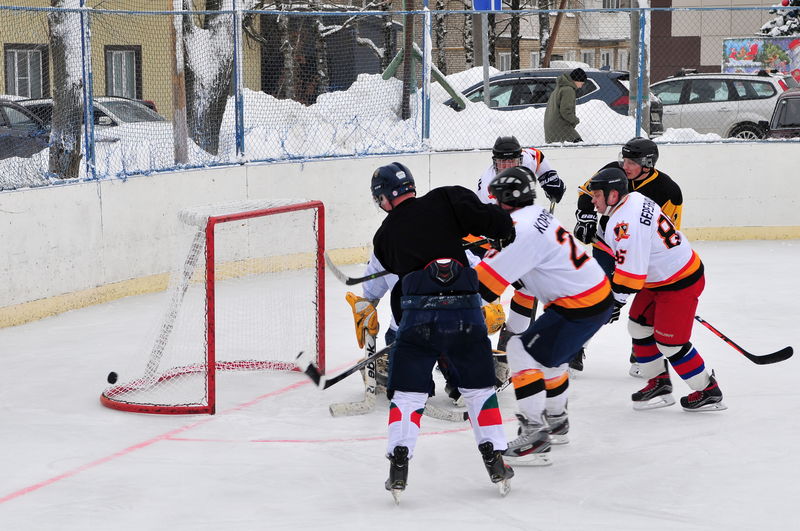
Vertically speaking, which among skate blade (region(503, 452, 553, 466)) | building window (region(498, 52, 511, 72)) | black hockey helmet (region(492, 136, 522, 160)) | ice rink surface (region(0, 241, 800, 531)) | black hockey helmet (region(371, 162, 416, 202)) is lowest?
ice rink surface (region(0, 241, 800, 531))

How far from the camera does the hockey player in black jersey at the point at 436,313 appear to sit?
14.4 feet

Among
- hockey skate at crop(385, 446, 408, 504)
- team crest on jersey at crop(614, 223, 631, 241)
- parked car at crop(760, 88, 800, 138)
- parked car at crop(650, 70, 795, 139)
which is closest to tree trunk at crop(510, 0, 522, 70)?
parked car at crop(650, 70, 795, 139)

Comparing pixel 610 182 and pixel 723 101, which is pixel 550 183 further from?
pixel 723 101

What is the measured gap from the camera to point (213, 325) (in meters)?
5.80

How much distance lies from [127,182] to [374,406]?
355 centimetres

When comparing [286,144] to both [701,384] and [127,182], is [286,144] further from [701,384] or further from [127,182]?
[701,384]

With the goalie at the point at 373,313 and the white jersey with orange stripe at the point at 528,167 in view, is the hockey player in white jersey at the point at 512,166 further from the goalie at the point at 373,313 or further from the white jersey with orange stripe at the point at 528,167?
the goalie at the point at 373,313

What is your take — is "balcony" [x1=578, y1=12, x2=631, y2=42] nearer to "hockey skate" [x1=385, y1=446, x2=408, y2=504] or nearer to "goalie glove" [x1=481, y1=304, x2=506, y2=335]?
"goalie glove" [x1=481, y1=304, x2=506, y2=335]

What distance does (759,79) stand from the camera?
53.4ft

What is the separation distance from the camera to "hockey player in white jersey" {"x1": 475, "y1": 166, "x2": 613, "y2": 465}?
182 inches

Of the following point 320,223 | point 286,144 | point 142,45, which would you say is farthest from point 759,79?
point 320,223

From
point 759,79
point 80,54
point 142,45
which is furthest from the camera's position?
point 759,79

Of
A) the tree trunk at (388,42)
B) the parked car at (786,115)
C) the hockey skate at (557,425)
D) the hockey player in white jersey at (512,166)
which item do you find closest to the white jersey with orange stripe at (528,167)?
the hockey player in white jersey at (512,166)

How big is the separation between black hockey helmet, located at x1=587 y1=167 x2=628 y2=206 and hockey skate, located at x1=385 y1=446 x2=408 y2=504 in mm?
1760
